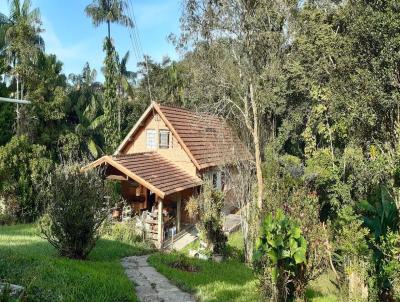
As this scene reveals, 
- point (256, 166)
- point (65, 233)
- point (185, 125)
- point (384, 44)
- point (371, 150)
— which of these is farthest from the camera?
point (185, 125)

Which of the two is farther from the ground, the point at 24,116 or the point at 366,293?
the point at 24,116

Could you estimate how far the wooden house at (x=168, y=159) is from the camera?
63.1ft

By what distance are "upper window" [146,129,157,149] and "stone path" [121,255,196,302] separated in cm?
1281

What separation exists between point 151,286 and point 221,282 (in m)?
1.75

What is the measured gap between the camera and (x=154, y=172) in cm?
2022

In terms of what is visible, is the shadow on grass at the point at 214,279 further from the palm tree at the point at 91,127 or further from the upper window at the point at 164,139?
the palm tree at the point at 91,127

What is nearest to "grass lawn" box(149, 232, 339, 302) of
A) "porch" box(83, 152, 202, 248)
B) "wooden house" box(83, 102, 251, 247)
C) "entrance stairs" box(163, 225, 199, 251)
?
"entrance stairs" box(163, 225, 199, 251)

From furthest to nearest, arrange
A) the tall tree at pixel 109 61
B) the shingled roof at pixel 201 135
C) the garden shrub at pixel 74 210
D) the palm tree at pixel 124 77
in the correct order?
the palm tree at pixel 124 77
the tall tree at pixel 109 61
the shingled roof at pixel 201 135
the garden shrub at pixel 74 210

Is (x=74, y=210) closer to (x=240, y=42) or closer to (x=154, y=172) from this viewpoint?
(x=240, y=42)

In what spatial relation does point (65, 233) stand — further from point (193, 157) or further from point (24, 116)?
point (24, 116)

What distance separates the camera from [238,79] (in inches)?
627

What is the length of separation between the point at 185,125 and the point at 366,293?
17221 millimetres

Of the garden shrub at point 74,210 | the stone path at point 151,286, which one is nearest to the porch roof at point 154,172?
the garden shrub at point 74,210

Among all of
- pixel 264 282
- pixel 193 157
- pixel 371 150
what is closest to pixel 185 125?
pixel 193 157
